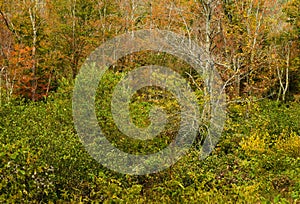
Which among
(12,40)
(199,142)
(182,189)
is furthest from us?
(12,40)

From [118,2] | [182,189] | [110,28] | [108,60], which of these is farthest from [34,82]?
[182,189]

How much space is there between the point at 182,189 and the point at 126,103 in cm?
234

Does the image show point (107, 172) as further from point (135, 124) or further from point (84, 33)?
point (84, 33)

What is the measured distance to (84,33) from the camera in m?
21.0

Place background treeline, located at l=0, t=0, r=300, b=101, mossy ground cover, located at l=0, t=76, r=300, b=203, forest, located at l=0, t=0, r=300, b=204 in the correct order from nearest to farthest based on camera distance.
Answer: mossy ground cover, located at l=0, t=76, r=300, b=203
forest, located at l=0, t=0, r=300, b=204
background treeline, located at l=0, t=0, r=300, b=101

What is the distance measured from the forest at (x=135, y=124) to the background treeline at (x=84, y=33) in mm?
86

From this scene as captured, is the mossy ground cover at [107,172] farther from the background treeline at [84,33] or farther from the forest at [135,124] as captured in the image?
the background treeline at [84,33]

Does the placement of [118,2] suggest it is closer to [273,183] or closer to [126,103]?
[126,103]

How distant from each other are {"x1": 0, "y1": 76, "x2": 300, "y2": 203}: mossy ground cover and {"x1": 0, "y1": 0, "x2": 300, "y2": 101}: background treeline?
7515 mm

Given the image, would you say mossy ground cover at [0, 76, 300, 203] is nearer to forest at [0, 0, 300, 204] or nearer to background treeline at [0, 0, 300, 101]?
forest at [0, 0, 300, 204]

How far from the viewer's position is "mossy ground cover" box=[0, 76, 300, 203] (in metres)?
6.21

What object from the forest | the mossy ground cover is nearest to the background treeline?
the forest

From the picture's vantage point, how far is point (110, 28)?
2245cm

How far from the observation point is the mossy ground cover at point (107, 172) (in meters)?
6.21
